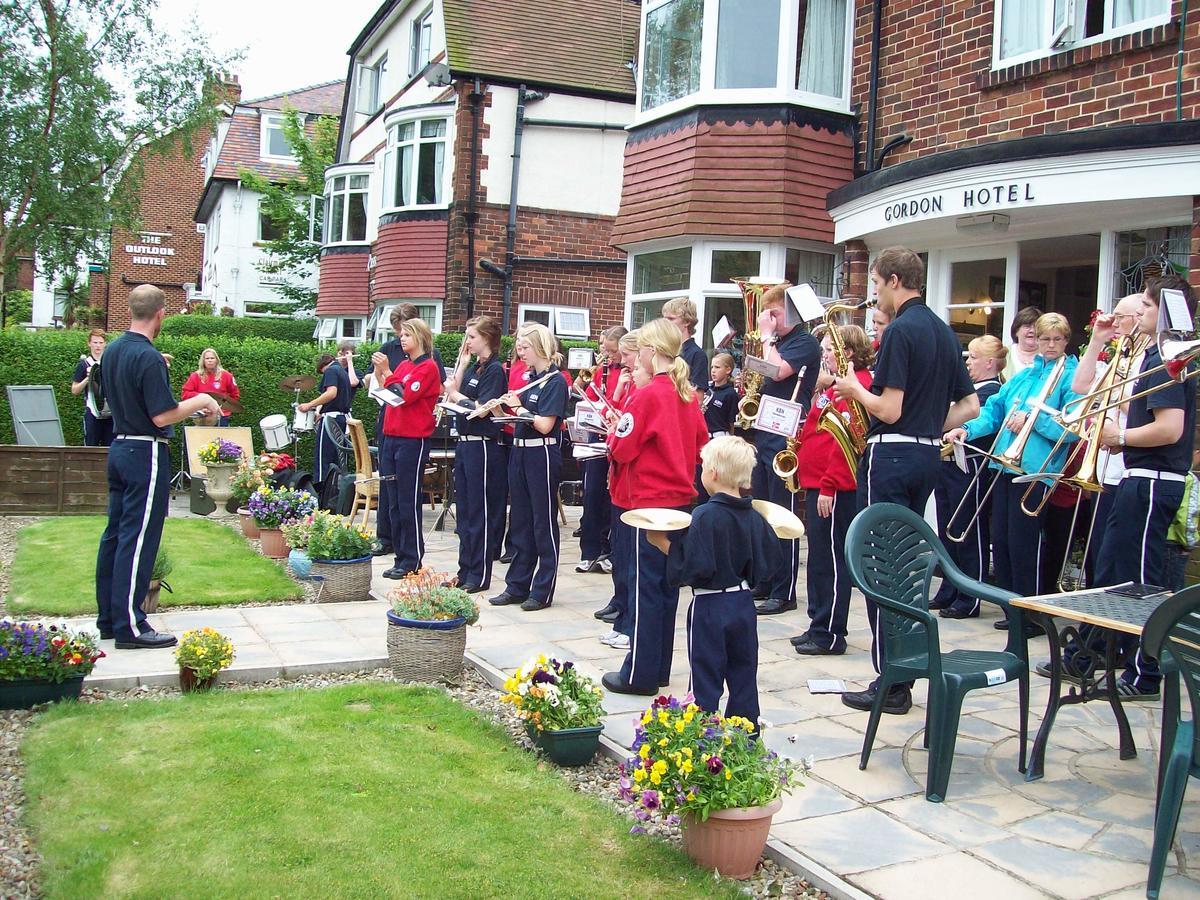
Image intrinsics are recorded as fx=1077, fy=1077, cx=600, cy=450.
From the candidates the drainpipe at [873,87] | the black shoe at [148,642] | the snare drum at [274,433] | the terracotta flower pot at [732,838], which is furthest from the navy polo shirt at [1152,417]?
the snare drum at [274,433]

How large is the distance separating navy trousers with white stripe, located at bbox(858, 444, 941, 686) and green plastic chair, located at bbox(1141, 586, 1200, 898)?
78.5 inches

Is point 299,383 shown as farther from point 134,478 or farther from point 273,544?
point 134,478

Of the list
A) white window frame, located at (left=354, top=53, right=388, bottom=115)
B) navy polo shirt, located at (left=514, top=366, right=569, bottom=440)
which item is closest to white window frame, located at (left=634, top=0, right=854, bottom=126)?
A: navy polo shirt, located at (left=514, top=366, right=569, bottom=440)

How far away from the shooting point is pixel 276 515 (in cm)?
1030

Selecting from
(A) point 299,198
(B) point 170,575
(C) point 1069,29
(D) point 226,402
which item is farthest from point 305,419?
(A) point 299,198

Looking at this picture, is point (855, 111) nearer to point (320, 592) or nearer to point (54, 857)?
point (320, 592)

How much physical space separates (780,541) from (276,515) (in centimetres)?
495

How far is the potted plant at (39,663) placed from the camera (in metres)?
5.34

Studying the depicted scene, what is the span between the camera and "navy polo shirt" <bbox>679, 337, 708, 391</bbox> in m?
8.10

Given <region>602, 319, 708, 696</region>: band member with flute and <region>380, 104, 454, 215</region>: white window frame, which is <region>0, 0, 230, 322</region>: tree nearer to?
<region>380, 104, 454, 215</region>: white window frame

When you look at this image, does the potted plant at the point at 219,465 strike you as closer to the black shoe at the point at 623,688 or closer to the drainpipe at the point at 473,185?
the black shoe at the point at 623,688

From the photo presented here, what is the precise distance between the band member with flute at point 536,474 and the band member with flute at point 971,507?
9.41 ft

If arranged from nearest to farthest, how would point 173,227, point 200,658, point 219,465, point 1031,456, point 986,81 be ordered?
point 200,658
point 1031,456
point 986,81
point 219,465
point 173,227

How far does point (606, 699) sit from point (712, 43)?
884 centimetres
